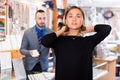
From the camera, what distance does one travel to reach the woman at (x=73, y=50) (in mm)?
1569

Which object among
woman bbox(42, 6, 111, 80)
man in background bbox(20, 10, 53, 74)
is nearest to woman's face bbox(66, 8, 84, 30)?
woman bbox(42, 6, 111, 80)

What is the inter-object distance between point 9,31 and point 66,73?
0.99m

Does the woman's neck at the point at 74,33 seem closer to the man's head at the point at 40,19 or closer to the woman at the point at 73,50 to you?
the woman at the point at 73,50

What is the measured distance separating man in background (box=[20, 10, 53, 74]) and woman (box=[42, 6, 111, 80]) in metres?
0.69

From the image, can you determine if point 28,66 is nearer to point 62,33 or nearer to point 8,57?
point 8,57

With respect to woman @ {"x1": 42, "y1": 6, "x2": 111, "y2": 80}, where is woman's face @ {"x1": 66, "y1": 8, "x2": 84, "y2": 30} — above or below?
above

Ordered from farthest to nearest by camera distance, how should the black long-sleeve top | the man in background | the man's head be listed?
the man's head < the man in background < the black long-sleeve top

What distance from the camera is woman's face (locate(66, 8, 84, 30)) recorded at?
1.59 metres

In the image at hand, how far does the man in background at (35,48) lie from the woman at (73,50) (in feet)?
2.27

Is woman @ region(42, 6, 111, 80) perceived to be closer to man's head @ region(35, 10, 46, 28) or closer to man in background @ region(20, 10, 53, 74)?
man in background @ region(20, 10, 53, 74)

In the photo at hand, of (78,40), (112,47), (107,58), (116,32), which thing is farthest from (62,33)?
(116,32)

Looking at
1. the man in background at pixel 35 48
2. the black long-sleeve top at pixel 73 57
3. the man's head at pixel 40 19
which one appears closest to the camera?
the black long-sleeve top at pixel 73 57

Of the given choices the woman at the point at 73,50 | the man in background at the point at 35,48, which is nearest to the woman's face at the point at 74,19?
the woman at the point at 73,50

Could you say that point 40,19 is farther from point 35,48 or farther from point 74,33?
point 74,33
